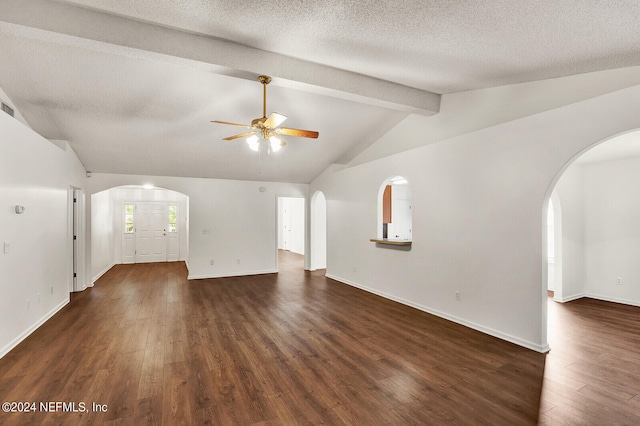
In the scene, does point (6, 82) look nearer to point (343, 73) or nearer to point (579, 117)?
point (343, 73)

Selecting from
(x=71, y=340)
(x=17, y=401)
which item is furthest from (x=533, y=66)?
(x=71, y=340)

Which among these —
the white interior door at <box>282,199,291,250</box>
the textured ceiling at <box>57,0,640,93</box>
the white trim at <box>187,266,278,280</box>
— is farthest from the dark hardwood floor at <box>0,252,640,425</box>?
the white interior door at <box>282,199,291,250</box>

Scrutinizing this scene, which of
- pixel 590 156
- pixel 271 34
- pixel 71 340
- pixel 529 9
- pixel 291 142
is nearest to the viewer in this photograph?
pixel 529 9

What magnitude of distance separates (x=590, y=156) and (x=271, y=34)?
556cm

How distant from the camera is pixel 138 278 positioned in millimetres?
7410

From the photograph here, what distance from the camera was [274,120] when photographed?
3.22 meters

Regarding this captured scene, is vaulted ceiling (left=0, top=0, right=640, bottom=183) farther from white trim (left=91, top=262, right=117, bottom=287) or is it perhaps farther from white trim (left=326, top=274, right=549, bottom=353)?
white trim (left=91, top=262, right=117, bottom=287)

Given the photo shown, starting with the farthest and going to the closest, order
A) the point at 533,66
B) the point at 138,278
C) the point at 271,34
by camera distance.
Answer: the point at 138,278 < the point at 533,66 < the point at 271,34

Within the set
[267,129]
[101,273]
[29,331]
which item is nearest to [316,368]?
[267,129]

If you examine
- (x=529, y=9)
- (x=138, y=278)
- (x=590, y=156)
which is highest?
(x=529, y=9)

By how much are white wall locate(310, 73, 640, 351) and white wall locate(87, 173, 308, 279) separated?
3.47 metres

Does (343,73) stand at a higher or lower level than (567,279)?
higher

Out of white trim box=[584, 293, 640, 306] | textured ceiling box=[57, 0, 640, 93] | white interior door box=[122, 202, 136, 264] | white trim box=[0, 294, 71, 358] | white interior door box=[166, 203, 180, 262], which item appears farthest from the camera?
white interior door box=[166, 203, 180, 262]

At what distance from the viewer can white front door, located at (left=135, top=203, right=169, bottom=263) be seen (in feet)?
32.2
